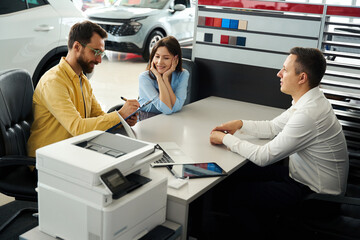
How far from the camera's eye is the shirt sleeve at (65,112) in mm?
2195

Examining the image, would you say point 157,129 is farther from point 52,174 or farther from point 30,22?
point 30,22

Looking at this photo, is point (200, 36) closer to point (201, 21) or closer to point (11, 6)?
point (201, 21)

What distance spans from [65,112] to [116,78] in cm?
426

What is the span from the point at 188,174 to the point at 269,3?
1923 mm

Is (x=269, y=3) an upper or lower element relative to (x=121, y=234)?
upper

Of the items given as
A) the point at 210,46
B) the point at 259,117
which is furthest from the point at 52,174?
the point at 210,46

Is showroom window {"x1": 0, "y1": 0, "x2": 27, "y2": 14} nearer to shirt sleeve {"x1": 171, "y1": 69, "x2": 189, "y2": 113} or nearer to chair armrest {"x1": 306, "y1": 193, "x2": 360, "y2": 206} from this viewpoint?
shirt sleeve {"x1": 171, "y1": 69, "x2": 189, "y2": 113}

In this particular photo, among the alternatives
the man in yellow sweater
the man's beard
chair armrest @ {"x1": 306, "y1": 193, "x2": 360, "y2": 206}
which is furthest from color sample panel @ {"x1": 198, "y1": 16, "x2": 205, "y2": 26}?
chair armrest @ {"x1": 306, "y1": 193, "x2": 360, "y2": 206}

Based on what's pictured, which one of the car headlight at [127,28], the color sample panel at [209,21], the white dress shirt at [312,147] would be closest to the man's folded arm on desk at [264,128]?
the white dress shirt at [312,147]

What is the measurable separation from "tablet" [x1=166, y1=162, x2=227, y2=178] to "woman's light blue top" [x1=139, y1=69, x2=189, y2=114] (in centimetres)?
87

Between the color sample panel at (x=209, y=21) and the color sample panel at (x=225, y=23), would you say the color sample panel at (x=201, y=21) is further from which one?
the color sample panel at (x=225, y=23)

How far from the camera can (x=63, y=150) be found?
159cm

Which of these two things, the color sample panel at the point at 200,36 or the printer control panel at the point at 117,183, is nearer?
the printer control panel at the point at 117,183

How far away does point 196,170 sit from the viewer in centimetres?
197
